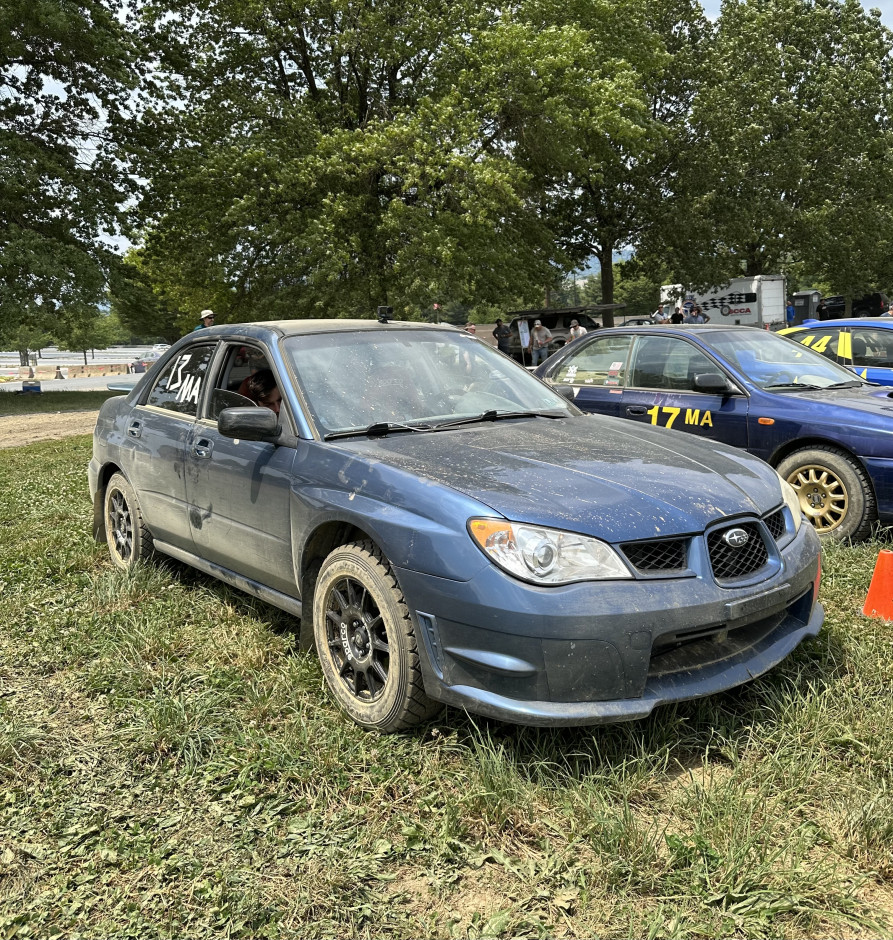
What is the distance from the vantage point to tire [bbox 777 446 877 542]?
5566 mm

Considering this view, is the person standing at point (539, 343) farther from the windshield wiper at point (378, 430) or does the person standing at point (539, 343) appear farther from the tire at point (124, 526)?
the windshield wiper at point (378, 430)

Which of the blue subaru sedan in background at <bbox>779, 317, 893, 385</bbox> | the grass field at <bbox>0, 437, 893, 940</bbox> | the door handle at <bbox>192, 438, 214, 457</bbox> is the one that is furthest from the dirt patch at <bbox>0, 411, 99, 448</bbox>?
the grass field at <bbox>0, 437, 893, 940</bbox>

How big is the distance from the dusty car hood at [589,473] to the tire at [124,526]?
217cm

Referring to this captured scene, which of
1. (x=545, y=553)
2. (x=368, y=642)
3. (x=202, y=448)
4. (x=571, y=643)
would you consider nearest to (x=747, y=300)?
(x=202, y=448)

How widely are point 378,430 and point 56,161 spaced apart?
74.7ft

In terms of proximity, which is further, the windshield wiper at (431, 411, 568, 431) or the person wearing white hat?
the person wearing white hat

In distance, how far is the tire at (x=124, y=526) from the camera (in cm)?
515

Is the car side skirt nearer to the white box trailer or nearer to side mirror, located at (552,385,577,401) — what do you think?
side mirror, located at (552,385,577,401)

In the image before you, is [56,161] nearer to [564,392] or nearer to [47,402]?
[47,402]

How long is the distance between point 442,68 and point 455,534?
78.1ft

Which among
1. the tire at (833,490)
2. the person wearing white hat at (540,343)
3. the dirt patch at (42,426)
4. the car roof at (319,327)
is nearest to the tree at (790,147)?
the person wearing white hat at (540,343)

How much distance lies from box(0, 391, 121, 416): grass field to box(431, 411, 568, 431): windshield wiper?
19.3 m

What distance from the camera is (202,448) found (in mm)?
4367

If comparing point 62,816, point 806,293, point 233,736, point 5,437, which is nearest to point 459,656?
point 233,736
